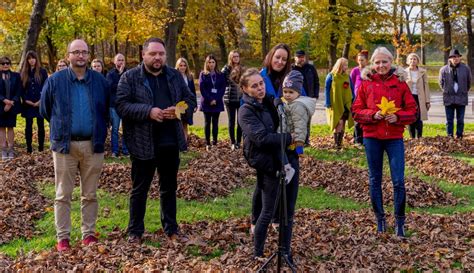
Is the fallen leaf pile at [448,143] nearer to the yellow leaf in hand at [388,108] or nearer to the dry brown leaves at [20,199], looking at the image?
the yellow leaf in hand at [388,108]

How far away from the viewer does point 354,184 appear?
31.4ft

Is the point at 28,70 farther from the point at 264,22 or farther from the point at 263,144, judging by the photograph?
the point at 264,22

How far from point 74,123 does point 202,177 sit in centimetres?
357

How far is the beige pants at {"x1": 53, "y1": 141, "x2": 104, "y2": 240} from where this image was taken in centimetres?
612

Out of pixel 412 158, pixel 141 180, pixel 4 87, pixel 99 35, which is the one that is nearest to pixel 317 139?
pixel 412 158

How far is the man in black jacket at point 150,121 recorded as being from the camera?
19.7ft

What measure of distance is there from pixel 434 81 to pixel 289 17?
1500cm

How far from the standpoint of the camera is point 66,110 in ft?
19.7

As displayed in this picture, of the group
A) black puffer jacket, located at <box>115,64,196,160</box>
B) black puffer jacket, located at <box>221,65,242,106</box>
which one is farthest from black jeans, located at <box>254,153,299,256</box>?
black puffer jacket, located at <box>221,65,242,106</box>

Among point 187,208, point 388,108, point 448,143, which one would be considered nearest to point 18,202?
point 187,208

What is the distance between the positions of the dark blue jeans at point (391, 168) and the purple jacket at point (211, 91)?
6.49 meters

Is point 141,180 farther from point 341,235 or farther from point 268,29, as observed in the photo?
point 268,29

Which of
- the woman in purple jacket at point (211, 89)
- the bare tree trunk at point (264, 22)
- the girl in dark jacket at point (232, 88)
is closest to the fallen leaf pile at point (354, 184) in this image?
the girl in dark jacket at point (232, 88)

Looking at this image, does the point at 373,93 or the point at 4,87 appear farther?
the point at 4,87
